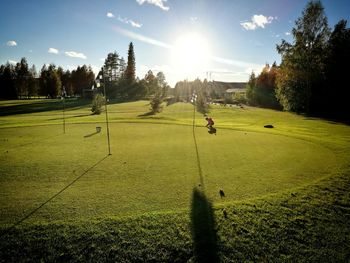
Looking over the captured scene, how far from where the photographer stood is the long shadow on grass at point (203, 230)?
436cm

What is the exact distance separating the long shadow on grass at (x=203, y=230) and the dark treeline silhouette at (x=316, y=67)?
43068 millimetres

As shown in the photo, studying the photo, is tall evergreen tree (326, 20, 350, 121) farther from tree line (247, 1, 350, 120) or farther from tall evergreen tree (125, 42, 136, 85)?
tall evergreen tree (125, 42, 136, 85)

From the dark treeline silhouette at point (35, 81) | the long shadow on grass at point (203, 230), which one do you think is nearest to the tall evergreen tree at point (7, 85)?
the dark treeline silhouette at point (35, 81)

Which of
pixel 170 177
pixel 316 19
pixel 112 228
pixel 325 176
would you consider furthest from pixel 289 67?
pixel 112 228

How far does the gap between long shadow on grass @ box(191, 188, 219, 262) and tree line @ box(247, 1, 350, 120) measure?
43067 millimetres

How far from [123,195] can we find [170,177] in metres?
1.85

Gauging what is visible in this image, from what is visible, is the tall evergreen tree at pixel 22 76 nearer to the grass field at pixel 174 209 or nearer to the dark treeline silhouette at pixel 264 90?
the dark treeline silhouette at pixel 264 90

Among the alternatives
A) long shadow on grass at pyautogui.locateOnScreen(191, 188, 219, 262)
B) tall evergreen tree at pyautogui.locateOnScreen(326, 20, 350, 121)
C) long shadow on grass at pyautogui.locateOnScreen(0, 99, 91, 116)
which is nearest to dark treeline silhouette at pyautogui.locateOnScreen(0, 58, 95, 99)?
long shadow on grass at pyautogui.locateOnScreen(0, 99, 91, 116)

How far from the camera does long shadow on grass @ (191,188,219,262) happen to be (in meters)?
4.36

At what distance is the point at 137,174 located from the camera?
7.92 metres

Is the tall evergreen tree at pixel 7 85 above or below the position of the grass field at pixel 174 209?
above

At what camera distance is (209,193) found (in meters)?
6.55

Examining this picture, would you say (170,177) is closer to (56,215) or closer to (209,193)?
(209,193)

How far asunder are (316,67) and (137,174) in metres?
43.8
